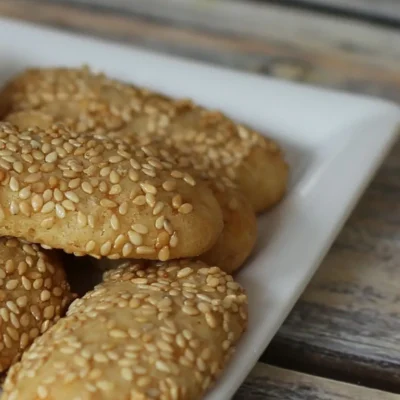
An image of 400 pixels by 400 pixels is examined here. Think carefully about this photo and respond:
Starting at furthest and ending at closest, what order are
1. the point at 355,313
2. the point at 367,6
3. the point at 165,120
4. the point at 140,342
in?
the point at 367,6
the point at 165,120
the point at 355,313
the point at 140,342

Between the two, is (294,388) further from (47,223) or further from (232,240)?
(47,223)

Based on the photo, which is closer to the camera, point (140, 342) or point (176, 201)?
point (140, 342)

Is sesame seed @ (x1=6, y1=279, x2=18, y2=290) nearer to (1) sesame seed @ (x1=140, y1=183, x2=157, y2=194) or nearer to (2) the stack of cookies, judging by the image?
(2) the stack of cookies

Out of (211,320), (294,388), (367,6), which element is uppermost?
(367,6)

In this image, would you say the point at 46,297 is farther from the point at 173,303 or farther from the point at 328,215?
the point at 328,215

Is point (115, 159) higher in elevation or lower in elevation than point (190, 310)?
higher

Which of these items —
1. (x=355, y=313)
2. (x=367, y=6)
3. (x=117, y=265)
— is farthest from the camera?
(x=367, y=6)

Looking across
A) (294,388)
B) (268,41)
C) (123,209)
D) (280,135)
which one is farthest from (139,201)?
(268,41)

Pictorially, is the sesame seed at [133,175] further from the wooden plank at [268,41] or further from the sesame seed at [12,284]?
the wooden plank at [268,41]

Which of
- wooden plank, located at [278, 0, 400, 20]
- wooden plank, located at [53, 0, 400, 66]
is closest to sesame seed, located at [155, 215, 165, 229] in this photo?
wooden plank, located at [53, 0, 400, 66]
